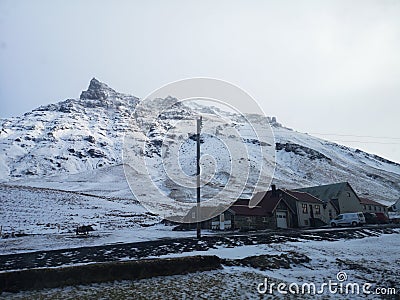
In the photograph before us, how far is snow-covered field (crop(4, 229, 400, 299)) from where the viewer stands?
11.0 m

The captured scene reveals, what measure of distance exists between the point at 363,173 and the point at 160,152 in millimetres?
103333

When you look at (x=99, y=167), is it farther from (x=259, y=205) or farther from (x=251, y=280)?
(x=251, y=280)

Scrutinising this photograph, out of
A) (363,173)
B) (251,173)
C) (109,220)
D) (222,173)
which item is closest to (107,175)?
(222,173)

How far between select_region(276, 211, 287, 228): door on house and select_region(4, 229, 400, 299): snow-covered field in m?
26.3

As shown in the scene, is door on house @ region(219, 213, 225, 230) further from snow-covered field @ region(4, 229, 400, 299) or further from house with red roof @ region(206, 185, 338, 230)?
snow-covered field @ region(4, 229, 400, 299)

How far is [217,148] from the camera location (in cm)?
18225

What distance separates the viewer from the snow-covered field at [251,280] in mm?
10961

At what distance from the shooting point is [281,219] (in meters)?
47.4

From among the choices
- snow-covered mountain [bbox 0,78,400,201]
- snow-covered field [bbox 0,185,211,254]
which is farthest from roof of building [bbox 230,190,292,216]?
snow-covered mountain [bbox 0,78,400,201]

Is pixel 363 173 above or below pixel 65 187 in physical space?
above

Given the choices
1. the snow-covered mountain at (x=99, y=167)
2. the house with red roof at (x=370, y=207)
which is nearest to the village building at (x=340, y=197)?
the house with red roof at (x=370, y=207)

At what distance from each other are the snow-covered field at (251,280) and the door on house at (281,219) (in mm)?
26293

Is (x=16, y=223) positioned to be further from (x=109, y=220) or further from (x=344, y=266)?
(x=344, y=266)

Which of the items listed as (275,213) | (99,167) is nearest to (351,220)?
(275,213)
